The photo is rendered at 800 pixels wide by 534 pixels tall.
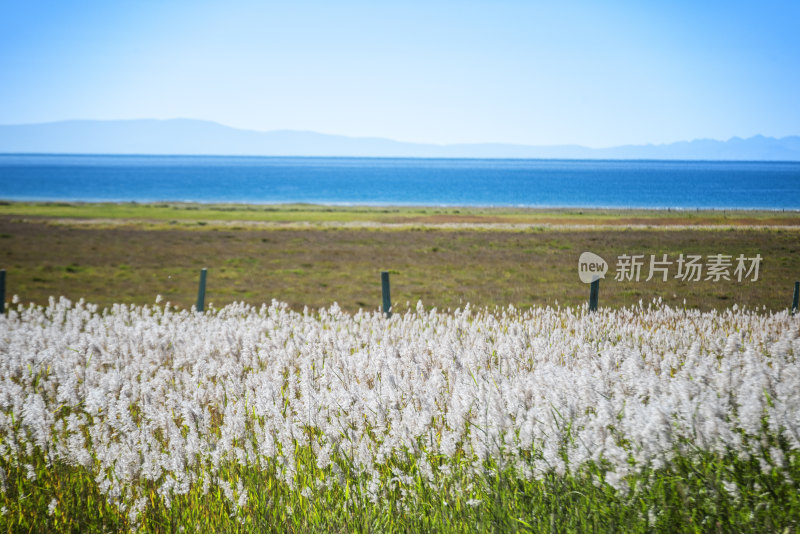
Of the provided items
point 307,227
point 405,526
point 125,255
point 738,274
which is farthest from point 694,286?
point 307,227

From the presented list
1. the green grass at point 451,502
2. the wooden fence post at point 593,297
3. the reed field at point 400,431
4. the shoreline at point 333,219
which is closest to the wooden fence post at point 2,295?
the reed field at point 400,431

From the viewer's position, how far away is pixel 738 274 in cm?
1886

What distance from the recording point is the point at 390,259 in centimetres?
3253

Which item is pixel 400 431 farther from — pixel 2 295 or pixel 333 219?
pixel 333 219

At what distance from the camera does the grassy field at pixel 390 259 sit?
2011cm

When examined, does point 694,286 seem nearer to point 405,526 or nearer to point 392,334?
point 392,334

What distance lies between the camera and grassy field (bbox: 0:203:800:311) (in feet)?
66.0

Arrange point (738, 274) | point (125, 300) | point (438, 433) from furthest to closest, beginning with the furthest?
point (125, 300), point (738, 274), point (438, 433)

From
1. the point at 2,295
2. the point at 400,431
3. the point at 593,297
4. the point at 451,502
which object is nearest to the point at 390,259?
the point at 593,297

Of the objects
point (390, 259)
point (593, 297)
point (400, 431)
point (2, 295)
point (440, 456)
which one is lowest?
point (390, 259)

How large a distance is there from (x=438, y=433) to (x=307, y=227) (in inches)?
1841

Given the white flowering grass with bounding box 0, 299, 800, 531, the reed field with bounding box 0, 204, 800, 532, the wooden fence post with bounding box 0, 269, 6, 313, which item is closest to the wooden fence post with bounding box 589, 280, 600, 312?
the reed field with bounding box 0, 204, 800, 532

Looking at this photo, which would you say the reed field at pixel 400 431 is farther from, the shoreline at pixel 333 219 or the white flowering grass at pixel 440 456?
the shoreline at pixel 333 219

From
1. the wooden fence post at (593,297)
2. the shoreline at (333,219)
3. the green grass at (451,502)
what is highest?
the green grass at (451,502)
